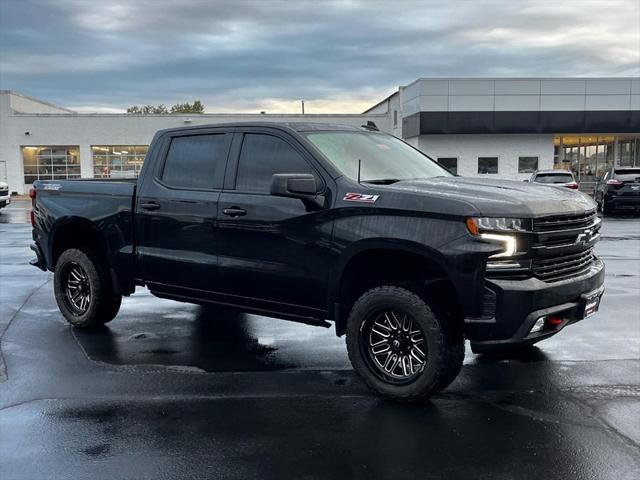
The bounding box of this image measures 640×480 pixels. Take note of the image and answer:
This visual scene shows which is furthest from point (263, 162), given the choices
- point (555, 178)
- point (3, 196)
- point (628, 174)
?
point (3, 196)

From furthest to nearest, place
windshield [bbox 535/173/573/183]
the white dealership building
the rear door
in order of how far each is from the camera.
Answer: the white dealership building, windshield [bbox 535/173/573/183], the rear door

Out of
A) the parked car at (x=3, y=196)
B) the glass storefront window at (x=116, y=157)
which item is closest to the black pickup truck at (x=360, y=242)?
the parked car at (x=3, y=196)

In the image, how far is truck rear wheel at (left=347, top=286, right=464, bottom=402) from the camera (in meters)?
4.57

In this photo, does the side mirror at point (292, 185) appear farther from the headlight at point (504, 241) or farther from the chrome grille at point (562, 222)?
the chrome grille at point (562, 222)

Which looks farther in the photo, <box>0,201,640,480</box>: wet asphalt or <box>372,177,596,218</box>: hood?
<box>372,177,596,218</box>: hood

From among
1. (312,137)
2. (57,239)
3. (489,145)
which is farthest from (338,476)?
(489,145)

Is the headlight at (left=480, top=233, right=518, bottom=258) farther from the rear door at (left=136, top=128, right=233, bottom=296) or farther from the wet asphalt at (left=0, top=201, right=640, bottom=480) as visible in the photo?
the rear door at (left=136, top=128, right=233, bottom=296)

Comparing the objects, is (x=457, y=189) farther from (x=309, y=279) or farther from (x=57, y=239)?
(x=57, y=239)

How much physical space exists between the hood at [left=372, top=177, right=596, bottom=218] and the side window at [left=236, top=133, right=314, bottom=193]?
914 mm

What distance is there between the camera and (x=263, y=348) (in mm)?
6273

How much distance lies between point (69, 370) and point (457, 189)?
142 inches

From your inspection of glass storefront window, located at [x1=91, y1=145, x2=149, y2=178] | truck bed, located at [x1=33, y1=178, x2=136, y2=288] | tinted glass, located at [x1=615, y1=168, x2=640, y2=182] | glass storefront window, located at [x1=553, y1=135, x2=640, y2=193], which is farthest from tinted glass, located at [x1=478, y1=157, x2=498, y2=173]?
truck bed, located at [x1=33, y1=178, x2=136, y2=288]

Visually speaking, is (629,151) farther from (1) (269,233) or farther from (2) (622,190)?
(1) (269,233)

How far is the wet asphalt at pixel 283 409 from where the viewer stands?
381 cm
